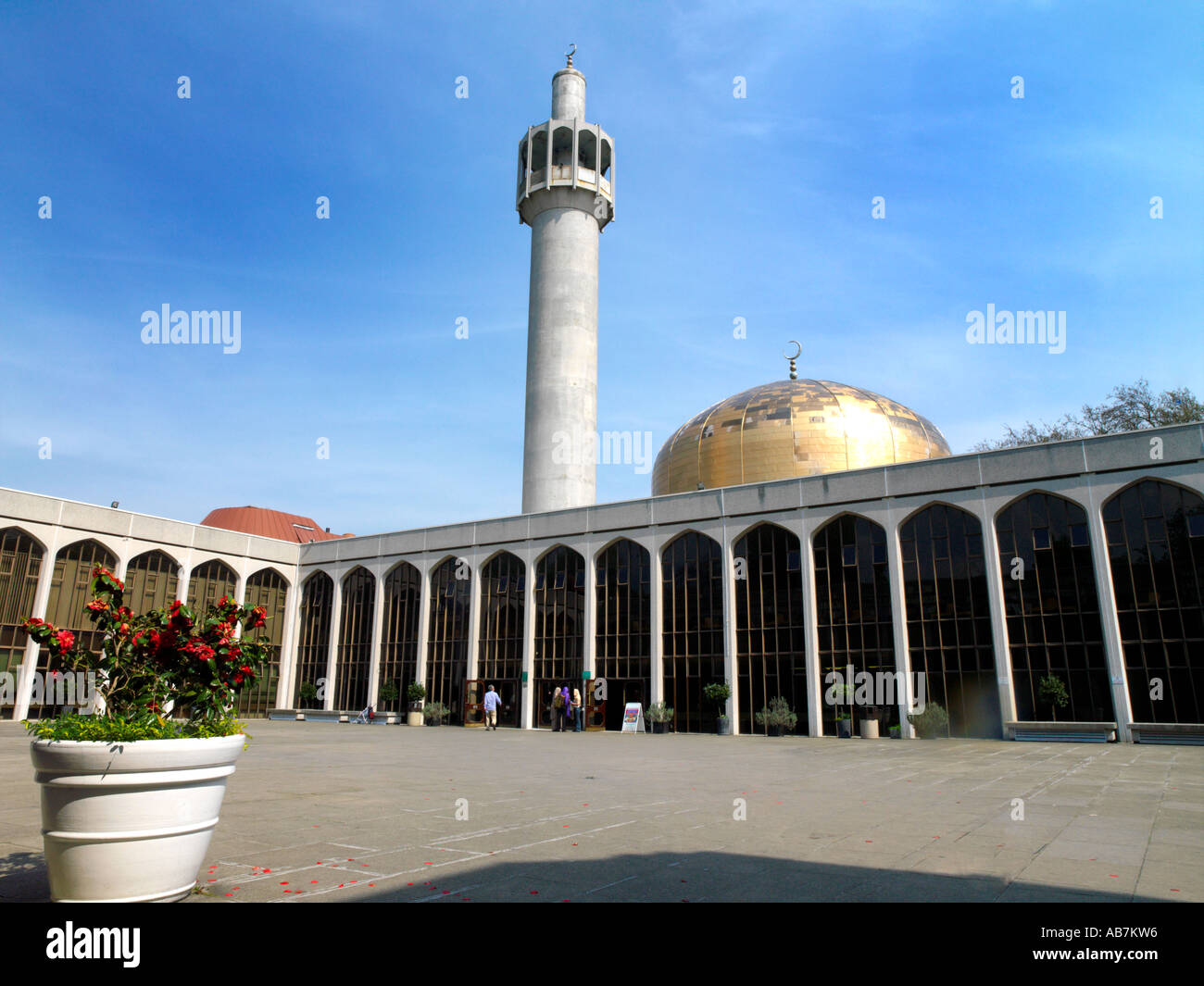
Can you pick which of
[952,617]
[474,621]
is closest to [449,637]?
[474,621]

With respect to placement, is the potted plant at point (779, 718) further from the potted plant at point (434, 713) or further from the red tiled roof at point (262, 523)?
the red tiled roof at point (262, 523)

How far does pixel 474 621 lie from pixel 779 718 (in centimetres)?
1630

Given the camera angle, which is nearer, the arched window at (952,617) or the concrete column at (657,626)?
the arched window at (952,617)

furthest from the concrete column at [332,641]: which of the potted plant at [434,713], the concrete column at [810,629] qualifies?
the concrete column at [810,629]

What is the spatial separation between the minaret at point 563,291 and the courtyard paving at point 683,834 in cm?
2571

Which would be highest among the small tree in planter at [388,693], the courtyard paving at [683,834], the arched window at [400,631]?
the arched window at [400,631]

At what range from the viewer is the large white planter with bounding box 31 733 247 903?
4426mm

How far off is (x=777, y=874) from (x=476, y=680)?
33406 mm

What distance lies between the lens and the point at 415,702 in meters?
39.1

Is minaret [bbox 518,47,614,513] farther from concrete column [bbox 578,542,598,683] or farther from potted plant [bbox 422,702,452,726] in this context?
Answer: potted plant [bbox 422,702,452,726]

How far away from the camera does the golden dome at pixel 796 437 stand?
3741 cm

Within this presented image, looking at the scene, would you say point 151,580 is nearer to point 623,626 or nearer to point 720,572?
point 623,626

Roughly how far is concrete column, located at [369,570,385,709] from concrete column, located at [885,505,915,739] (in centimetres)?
2453

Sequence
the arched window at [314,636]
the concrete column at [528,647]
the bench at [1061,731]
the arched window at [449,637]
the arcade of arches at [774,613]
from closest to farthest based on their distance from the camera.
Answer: the bench at [1061,731] → the arcade of arches at [774,613] → the concrete column at [528,647] → the arched window at [449,637] → the arched window at [314,636]
